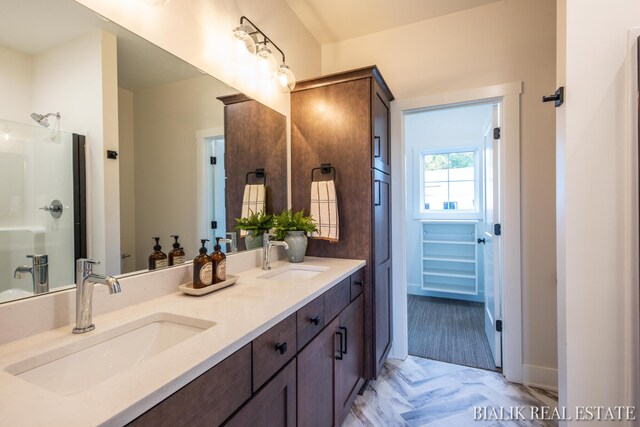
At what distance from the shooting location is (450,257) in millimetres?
3734

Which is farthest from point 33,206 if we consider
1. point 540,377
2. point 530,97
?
point 540,377

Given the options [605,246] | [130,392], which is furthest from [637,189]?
[130,392]

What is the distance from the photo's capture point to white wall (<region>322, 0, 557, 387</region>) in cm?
196

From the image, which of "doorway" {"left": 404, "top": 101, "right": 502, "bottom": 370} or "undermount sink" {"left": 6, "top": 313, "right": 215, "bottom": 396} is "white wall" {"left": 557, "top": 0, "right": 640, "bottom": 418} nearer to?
"undermount sink" {"left": 6, "top": 313, "right": 215, "bottom": 396}

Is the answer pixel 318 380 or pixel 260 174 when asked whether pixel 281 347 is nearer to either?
pixel 318 380

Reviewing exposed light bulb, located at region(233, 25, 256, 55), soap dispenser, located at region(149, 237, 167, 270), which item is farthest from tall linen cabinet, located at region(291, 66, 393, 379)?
soap dispenser, located at region(149, 237, 167, 270)

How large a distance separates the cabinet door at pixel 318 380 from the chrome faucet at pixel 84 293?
67 cm

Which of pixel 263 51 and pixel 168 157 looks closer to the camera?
pixel 168 157

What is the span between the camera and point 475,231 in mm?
3564

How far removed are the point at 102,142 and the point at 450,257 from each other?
12.3 ft

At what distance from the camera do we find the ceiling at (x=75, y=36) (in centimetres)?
79

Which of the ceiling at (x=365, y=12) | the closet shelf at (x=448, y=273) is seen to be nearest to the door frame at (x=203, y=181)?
the ceiling at (x=365, y=12)

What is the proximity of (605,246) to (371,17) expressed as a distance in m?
2.07

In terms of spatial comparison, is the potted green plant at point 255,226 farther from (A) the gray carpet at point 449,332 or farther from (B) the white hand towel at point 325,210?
(A) the gray carpet at point 449,332
